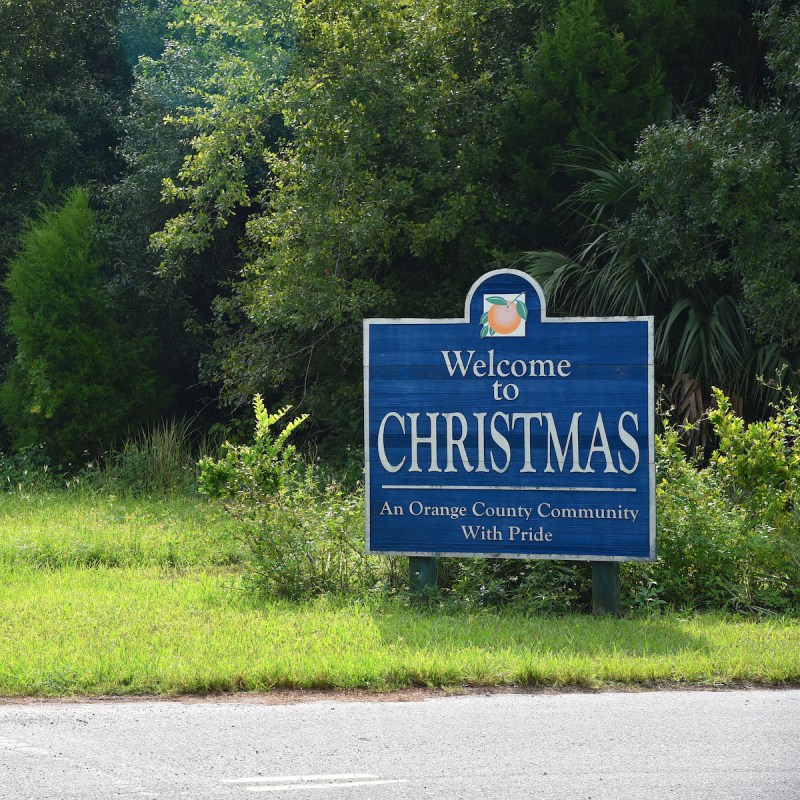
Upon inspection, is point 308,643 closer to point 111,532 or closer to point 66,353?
point 111,532

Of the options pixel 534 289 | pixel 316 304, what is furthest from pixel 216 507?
pixel 534 289

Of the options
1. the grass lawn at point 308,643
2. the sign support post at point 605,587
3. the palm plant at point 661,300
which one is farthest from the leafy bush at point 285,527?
the palm plant at point 661,300

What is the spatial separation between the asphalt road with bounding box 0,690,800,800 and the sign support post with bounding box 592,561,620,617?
1.90 m

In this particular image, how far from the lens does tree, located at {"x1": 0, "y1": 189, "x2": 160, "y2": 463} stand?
16328 mm

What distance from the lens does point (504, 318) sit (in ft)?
26.8

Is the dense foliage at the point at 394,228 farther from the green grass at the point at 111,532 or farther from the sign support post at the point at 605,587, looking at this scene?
the green grass at the point at 111,532

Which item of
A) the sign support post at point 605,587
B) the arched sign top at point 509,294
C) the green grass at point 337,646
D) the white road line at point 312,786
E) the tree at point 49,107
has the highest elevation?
A: the tree at point 49,107

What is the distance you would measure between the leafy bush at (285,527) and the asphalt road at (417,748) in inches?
99.6

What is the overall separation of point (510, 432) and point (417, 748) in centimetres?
340

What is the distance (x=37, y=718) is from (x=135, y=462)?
9658 mm

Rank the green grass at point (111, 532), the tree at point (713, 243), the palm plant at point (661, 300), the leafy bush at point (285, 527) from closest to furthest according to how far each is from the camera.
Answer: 1. the leafy bush at point (285, 527)
2. the green grass at point (111, 532)
3. the tree at point (713, 243)
4. the palm plant at point (661, 300)

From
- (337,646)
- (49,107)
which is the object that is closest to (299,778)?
(337,646)

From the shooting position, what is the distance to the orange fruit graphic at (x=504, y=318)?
8.15 meters

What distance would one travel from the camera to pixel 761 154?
11.2 metres
